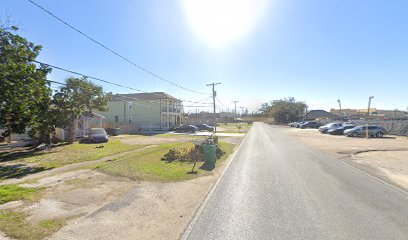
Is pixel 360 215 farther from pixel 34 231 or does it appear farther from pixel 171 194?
pixel 34 231

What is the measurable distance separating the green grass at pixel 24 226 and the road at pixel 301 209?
9.66ft

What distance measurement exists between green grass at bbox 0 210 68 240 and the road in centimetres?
294

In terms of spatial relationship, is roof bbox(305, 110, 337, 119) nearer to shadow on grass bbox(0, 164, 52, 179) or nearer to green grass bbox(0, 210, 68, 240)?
shadow on grass bbox(0, 164, 52, 179)

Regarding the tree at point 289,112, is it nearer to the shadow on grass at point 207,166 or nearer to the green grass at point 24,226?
the shadow on grass at point 207,166

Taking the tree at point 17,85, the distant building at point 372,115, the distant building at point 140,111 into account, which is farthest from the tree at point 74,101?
the distant building at point 372,115

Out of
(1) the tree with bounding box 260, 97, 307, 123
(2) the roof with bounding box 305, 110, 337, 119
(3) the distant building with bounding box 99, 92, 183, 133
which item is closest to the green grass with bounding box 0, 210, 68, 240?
(3) the distant building with bounding box 99, 92, 183, 133

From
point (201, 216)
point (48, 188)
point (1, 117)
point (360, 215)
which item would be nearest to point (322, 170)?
point (360, 215)

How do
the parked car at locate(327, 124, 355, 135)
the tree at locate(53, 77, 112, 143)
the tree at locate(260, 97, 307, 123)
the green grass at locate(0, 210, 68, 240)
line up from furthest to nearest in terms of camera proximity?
the tree at locate(260, 97, 307, 123) → the parked car at locate(327, 124, 355, 135) → the tree at locate(53, 77, 112, 143) → the green grass at locate(0, 210, 68, 240)

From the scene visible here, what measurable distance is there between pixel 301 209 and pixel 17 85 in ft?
44.9

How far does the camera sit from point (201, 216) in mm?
7117

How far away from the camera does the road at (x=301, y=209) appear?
596 centimetres

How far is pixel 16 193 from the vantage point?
9.02 m

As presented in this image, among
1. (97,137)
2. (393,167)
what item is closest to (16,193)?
(393,167)

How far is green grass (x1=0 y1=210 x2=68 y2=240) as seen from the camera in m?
5.74
